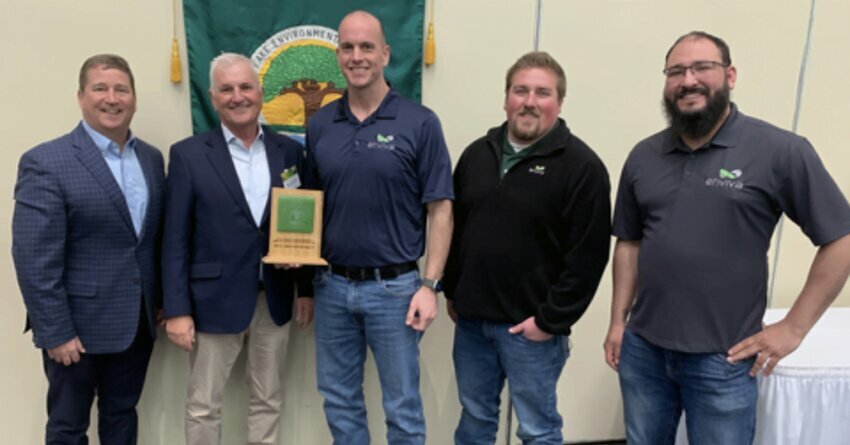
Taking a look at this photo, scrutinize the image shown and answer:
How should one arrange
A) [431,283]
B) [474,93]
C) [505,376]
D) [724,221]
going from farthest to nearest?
[474,93]
[505,376]
[431,283]
[724,221]

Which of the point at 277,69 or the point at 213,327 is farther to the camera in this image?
the point at 277,69

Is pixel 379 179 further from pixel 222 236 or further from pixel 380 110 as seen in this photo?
pixel 222 236

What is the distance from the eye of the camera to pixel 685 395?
1.64m

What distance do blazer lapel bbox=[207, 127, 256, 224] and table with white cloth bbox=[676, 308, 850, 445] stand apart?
1.99m

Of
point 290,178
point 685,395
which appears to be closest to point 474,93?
point 290,178

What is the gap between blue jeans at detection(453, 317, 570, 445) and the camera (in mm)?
1799

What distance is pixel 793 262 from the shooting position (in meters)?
2.77

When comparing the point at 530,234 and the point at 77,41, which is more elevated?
the point at 77,41

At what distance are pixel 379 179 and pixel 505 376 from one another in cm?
84

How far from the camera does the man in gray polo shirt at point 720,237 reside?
1479 millimetres

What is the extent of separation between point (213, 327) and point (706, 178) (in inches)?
65.4

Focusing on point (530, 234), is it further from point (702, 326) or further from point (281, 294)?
point (281, 294)

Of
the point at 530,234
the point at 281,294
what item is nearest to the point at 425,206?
the point at 530,234

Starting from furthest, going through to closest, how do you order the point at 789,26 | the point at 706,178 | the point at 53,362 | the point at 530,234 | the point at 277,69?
the point at 789,26
the point at 277,69
the point at 53,362
the point at 530,234
the point at 706,178
